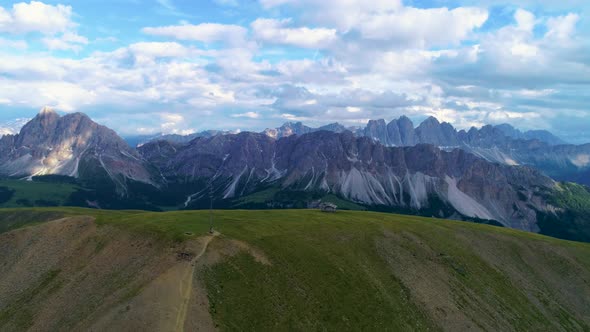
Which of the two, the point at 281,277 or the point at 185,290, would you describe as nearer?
the point at 185,290

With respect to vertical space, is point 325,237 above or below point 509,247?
above

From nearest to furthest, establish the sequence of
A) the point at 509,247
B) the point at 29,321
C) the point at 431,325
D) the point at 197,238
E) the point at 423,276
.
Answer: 1. the point at 29,321
2. the point at 431,325
3. the point at 197,238
4. the point at 423,276
5. the point at 509,247

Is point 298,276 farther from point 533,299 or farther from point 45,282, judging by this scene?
point 533,299

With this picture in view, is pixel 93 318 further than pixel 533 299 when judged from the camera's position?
No

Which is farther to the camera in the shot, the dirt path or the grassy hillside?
the grassy hillside

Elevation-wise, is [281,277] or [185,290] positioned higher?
[185,290]

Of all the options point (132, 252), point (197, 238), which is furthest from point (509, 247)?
point (132, 252)

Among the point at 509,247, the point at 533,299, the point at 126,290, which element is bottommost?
the point at 533,299

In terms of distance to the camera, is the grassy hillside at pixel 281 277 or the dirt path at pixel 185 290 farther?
the grassy hillside at pixel 281 277
